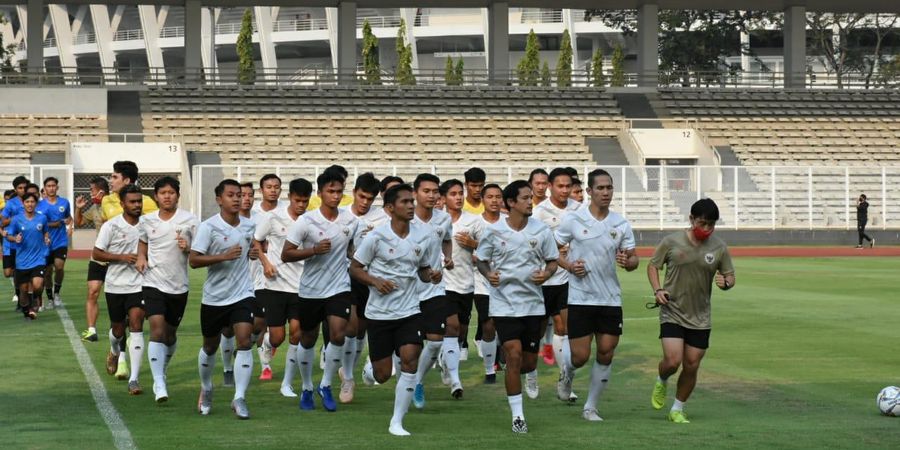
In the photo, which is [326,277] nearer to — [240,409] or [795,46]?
[240,409]

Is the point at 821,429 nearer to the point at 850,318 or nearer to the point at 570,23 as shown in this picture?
the point at 850,318

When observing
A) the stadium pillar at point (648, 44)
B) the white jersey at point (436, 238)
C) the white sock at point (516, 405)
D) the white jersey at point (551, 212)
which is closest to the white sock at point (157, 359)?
the white jersey at point (436, 238)

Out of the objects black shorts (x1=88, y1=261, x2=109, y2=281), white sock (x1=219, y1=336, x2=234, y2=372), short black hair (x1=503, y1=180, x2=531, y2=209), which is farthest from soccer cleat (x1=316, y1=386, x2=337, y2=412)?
black shorts (x1=88, y1=261, x2=109, y2=281)

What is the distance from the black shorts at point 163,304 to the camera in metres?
12.1

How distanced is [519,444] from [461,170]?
118 ft

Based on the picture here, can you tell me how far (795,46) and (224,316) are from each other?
4971 centimetres

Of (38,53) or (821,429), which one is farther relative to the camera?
(38,53)

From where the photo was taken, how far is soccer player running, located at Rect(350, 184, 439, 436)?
35.1 feet

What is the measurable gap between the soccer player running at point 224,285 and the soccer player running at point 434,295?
145 cm

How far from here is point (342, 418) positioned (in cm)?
1138

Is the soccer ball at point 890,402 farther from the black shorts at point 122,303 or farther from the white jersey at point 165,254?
the black shorts at point 122,303

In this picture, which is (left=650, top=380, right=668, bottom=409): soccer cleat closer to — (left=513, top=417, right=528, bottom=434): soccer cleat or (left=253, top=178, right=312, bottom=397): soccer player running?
(left=513, top=417, right=528, bottom=434): soccer cleat

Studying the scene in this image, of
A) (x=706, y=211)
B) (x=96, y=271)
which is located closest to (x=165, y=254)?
(x=96, y=271)

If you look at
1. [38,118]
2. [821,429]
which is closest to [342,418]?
[821,429]
